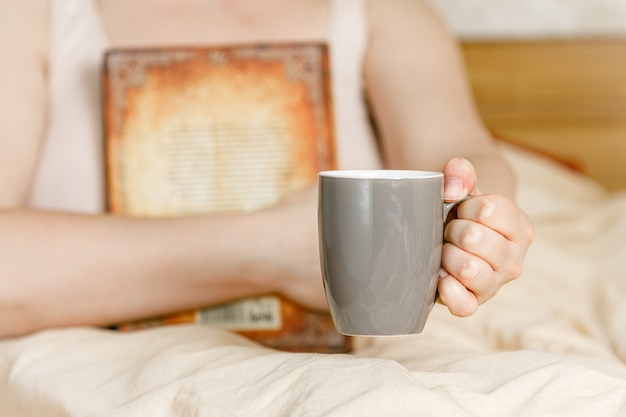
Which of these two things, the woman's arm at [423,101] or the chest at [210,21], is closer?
the woman's arm at [423,101]

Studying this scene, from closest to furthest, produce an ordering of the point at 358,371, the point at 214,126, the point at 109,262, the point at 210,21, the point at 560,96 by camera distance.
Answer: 1. the point at 358,371
2. the point at 109,262
3. the point at 214,126
4. the point at 210,21
5. the point at 560,96

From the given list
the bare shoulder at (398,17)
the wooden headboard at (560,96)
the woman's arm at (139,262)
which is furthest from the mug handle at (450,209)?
the wooden headboard at (560,96)

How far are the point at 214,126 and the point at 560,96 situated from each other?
1.22 metres

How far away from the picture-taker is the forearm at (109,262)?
82 cm

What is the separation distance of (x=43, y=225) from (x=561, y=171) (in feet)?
4.09

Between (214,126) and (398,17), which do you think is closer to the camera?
(214,126)

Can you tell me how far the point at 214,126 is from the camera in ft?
3.32

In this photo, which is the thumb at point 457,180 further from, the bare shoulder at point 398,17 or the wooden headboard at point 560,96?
the wooden headboard at point 560,96

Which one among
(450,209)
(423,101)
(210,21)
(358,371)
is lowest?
(358,371)

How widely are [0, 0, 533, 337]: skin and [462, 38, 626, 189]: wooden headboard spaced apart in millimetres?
809

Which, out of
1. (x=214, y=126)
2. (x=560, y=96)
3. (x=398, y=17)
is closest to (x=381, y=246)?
(x=214, y=126)

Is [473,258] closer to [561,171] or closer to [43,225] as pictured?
[43,225]

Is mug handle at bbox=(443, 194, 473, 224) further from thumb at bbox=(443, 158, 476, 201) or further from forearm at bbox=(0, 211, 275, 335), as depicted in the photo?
forearm at bbox=(0, 211, 275, 335)

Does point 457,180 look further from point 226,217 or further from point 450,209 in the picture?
point 226,217
